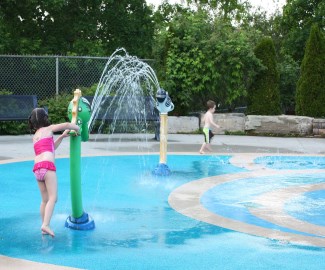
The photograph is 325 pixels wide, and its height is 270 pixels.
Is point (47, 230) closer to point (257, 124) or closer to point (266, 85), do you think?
point (257, 124)

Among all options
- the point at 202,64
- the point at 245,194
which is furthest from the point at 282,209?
the point at 202,64

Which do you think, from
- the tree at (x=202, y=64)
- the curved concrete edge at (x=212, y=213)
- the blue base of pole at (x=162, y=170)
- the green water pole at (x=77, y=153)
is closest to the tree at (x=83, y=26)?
the tree at (x=202, y=64)

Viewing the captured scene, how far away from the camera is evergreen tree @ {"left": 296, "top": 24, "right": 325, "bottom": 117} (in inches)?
759

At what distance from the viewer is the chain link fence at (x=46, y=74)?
1802 centimetres

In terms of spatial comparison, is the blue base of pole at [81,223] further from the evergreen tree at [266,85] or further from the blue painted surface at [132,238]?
the evergreen tree at [266,85]

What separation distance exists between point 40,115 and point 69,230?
3.72ft

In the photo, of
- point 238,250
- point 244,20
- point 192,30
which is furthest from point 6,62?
point 244,20

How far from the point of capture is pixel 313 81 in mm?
19359

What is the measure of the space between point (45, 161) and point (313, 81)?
50.3 ft

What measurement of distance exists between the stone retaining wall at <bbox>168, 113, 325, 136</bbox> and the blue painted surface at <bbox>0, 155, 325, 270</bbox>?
9.85 meters

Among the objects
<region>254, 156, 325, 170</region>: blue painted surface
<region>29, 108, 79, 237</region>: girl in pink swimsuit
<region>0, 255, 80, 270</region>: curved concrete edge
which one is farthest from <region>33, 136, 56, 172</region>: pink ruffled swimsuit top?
<region>254, 156, 325, 170</region>: blue painted surface

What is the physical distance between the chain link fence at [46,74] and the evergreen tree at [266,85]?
5.12 metres

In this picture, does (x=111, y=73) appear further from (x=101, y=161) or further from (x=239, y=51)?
(x=101, y=161)

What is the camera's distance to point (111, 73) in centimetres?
1888
